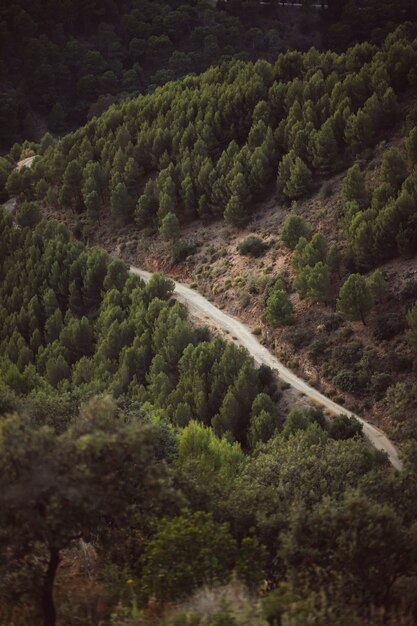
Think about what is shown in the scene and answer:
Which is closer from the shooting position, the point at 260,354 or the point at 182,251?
the point at 260,354

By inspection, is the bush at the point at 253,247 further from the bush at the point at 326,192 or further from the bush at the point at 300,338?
the bush at the point at 300,338

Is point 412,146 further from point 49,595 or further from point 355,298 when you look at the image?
point 49,595

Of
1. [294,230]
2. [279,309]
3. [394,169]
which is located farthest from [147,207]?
[394,169]

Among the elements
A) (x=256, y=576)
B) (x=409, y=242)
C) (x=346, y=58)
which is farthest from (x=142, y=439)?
(x=346, y=58)

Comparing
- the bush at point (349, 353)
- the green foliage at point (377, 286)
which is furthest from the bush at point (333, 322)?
the green foliage at point (377, 286)

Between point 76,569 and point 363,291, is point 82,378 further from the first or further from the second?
point 76,569

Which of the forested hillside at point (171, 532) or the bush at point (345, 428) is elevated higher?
the bush at point (345, 428)
